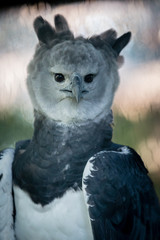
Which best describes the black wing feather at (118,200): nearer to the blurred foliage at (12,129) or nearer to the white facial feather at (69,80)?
the white facial feather at (69,80)

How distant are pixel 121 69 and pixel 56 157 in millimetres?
498

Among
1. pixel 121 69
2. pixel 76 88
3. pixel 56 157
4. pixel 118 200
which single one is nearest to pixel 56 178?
pixel 56 157

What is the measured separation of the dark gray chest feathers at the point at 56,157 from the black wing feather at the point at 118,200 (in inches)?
3.4

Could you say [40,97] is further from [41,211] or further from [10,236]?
[10,236]

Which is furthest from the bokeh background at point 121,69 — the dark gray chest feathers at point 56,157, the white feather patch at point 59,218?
the white feather patch at point 59,218

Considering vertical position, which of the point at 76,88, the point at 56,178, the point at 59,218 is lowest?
the point at 59,218

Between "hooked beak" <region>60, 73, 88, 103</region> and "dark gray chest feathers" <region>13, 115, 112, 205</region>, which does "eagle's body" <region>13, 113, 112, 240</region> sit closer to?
"dark gray chest feathers" <region>13, 115, 112, 205</region>

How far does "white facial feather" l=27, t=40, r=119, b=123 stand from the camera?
141 cm

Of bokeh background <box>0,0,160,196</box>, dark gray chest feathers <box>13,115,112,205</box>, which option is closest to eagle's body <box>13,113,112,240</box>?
dark gray chest feathers <box>13,115,112,205</box>

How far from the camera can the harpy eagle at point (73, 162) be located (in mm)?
1252

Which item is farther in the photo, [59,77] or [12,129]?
[12,129]

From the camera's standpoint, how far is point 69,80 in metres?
1.38

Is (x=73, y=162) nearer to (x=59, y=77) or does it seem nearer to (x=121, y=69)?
(x=59, y=77)

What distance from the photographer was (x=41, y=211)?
1332mm
